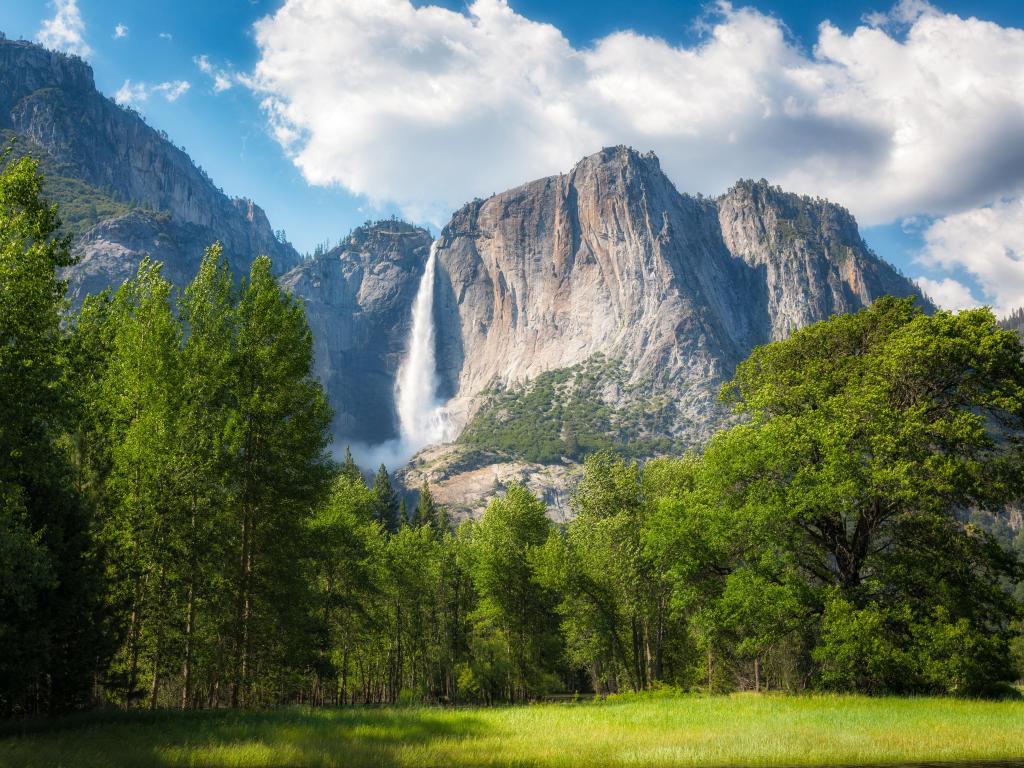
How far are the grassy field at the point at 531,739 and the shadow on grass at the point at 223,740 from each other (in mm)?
31

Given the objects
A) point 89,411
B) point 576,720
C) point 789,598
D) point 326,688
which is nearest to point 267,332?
point 89,411

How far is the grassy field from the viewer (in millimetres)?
13516

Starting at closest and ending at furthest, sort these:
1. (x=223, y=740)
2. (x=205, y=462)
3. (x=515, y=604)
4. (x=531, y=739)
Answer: (x=223, y=740), (x=531, y=739), (x=205, y=462), (x=515, y=604)

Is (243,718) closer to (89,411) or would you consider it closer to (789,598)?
(89,411)

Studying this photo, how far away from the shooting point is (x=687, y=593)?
2838cm

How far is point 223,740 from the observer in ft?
48.0

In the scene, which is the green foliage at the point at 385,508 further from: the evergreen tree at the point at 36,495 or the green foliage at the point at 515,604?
the evergreen tree at the point at 36,495

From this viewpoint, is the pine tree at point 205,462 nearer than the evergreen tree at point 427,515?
Yes

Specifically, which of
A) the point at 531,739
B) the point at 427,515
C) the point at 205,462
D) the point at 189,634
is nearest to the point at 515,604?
the point at 189,634

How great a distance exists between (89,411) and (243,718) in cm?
1000

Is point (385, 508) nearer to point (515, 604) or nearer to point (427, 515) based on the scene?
point (427, 515)

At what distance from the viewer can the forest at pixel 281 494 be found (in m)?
16.5

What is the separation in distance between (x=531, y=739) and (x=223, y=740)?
7340mm

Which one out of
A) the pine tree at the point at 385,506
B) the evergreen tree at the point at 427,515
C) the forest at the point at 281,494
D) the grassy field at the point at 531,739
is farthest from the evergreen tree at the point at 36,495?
the evergreen tree at the point at 427,515
